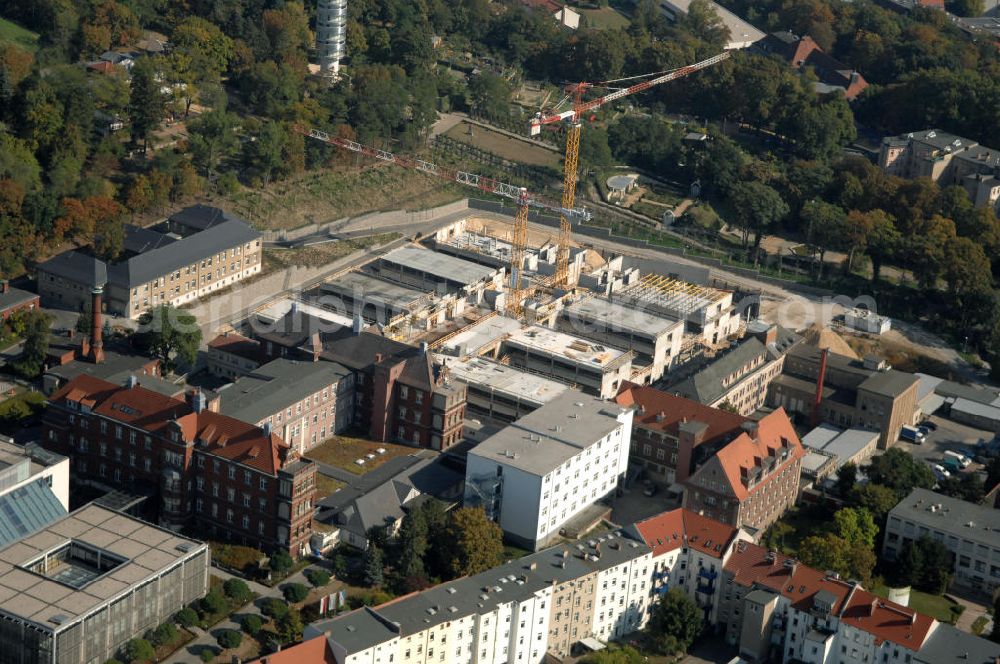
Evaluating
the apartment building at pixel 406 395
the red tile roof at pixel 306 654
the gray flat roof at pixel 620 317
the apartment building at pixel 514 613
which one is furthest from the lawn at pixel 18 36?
the red tile roof at pixel 306 654

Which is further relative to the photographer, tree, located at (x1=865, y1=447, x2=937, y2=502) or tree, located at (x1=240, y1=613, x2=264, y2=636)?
tree, located at (x1=865, y1=447, x2=937, y2=502)

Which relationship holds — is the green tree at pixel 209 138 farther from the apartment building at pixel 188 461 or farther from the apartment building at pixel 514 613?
the apartment building at pixel 514 613

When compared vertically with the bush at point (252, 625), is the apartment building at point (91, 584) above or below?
above

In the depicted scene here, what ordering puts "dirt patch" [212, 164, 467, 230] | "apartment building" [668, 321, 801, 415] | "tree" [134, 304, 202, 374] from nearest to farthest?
1. "tree" [134, 304, 202, 374]
2. "apartment building" [668, 321, 801, 415]
3. "dirt patch" [212, 164, 467, 230]

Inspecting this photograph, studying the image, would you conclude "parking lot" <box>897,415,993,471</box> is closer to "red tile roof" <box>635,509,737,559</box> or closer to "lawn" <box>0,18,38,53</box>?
"red tile roof" <box>635,509,737,559</box>

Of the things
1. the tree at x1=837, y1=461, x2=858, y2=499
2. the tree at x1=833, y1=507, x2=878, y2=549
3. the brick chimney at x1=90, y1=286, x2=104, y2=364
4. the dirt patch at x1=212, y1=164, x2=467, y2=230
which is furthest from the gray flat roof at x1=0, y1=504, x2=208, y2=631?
the dirt patch at x1=212, y1=164, x2=467, y2=230

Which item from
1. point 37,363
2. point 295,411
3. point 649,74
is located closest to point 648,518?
point 295,411

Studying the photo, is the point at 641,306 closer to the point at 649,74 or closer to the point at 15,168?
the point at 15,168
